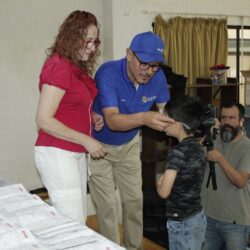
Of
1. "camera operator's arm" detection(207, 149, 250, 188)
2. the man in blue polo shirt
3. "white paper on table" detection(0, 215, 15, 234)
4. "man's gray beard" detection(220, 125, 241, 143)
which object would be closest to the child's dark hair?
the man in blue polo shirt

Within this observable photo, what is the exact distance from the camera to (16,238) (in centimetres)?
122

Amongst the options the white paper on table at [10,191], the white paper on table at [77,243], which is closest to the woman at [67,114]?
the white paper on table at [10,191]

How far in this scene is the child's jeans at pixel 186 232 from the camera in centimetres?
187

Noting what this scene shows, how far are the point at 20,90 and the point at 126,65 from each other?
180 cm

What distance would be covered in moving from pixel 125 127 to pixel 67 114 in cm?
32

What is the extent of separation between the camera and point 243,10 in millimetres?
4812

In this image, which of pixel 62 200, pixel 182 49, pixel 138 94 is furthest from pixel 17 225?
pixel 182 49

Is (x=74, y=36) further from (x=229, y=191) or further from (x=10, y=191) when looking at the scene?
(x=229, y=191)

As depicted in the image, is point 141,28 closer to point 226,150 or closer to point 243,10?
point 243,10

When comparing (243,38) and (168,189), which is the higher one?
(243,38)

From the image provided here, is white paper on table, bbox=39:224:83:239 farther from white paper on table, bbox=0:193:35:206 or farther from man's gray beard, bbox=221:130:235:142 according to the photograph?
man's gray beard, bbox=221:130:235:142

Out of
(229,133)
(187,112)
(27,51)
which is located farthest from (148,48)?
(27,51)

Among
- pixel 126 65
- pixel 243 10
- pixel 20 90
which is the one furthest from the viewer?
pixel 243 10

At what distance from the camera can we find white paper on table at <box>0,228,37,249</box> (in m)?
1.19
